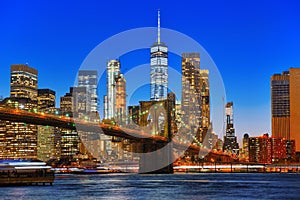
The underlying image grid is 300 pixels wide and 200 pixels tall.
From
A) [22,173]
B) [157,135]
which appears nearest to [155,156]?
[157,135]

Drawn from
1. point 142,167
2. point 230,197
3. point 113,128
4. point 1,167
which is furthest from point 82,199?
point 142,167

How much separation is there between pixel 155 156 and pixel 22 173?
3070 centimetres

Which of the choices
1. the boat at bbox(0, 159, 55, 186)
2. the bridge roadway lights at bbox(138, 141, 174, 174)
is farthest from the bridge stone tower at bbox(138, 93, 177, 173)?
the boat at bbox(0, 159, 55, 186)

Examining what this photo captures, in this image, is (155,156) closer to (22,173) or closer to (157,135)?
(157,135)

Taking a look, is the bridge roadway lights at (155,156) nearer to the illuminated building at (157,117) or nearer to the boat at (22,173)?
the illuminated building at (157,117)

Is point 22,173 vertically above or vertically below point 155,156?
below

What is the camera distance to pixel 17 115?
65625 millimetres

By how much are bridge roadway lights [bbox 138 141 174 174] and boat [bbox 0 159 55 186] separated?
2734 cm

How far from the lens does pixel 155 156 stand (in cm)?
8894

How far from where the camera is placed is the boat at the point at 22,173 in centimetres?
5919

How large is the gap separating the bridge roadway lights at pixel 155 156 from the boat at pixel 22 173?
1076 inches

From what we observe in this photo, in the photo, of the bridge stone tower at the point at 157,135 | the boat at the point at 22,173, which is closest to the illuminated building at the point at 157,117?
the bridge stone tower at the point at 157,135

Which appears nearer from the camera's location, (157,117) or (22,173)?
(22,173)

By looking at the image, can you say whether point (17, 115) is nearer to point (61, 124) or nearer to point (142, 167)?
point (61, 124)
